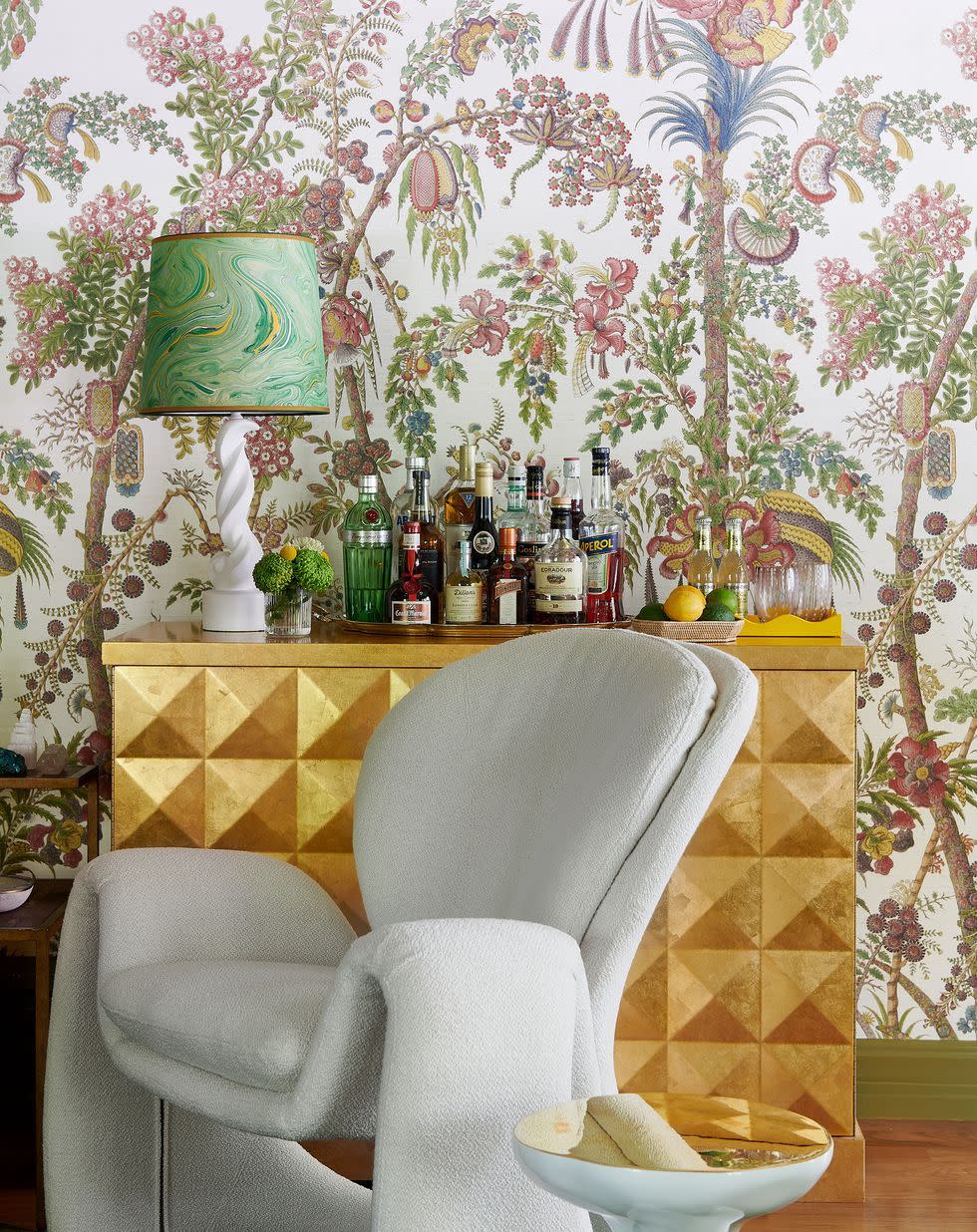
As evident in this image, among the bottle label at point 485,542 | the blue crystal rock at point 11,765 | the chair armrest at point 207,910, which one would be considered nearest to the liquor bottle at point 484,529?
the bottle label at point 485,542

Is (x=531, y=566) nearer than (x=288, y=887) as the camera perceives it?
No

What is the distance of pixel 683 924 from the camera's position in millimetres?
2354

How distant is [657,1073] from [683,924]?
0.27 metres

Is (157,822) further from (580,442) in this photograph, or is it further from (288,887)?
(580,442)

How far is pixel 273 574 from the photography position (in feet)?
8.08

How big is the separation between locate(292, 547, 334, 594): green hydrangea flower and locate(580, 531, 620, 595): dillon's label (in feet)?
1.58

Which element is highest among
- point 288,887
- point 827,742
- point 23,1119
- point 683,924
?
point 827,742

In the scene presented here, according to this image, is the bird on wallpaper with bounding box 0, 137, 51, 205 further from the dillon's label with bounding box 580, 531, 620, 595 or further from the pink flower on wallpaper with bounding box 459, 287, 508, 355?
the dillon's label with bounding box 580, 531, 620, 595

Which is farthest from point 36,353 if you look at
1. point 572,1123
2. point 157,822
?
point 572,1123

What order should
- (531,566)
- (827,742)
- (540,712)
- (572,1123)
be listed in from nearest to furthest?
(572,1123) → (540,712) → (827,742) → (531,566)

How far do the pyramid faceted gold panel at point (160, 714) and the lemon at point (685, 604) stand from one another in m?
0.86

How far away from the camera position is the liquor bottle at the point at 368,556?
2619mm

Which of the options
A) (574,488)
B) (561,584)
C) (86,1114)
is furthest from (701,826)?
(86,1114)

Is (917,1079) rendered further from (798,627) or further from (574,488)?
(574,488)
